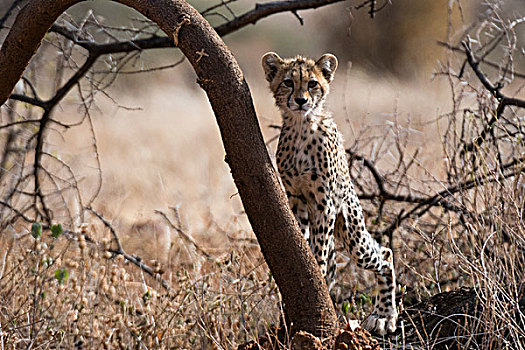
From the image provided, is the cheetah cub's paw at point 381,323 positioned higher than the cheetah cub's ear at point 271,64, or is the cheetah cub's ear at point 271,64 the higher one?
the cheetah cub's ear at point 271,64

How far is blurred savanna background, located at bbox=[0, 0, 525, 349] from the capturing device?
341 cm

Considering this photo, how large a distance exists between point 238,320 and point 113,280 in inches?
25.0

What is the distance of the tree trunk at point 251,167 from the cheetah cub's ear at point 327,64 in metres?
0.63

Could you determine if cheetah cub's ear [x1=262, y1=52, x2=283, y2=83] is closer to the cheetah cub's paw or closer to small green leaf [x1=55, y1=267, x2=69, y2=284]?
the cheetah cub's paw

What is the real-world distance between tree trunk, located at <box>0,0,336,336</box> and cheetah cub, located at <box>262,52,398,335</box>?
0.53 metres

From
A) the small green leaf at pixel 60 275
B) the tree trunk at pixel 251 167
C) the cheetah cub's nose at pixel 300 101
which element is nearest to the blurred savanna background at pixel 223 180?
the small green leaf at pixel 60 275

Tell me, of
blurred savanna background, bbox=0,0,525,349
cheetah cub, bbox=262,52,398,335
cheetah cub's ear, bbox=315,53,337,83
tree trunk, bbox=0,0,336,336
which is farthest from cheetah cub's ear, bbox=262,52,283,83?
blurred savanna background, bbox=0,0,525,349

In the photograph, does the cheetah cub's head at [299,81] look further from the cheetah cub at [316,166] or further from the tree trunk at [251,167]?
the tree trunk at [251,167]

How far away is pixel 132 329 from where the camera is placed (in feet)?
11.0

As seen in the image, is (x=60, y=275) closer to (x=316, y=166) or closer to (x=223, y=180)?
(x=316, y=166)

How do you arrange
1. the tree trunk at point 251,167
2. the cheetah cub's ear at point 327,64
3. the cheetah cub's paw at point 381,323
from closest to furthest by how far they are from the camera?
the tree trunk at point 251,167 < the cheetah cub's ear at point 327,64 < the cheetah cub's paw at point 381,323

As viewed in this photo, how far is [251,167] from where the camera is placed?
2543 millimetres

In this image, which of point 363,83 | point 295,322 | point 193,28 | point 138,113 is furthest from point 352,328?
point 138,113

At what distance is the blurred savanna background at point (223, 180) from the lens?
3410 millimetres
